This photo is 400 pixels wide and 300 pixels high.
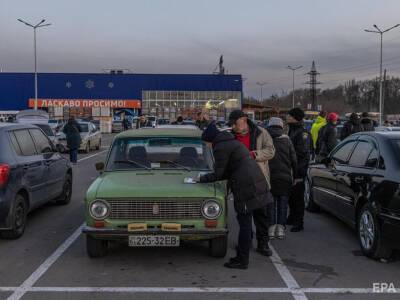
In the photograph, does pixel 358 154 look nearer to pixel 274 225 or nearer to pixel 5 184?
pixel 274 225

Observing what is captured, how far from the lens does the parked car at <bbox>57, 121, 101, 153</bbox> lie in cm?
2452

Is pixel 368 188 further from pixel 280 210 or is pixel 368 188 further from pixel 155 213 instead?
pixel 155 213

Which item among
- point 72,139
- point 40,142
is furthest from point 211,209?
point 72,139

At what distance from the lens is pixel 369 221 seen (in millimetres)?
6328

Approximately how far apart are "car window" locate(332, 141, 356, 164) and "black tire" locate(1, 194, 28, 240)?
15.5ft

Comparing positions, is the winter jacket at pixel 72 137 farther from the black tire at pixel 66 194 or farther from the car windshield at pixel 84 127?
the black tire at pixel 66 194

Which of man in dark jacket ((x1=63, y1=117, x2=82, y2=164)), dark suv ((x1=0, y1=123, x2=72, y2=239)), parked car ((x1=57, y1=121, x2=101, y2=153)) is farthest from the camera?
parked car ((x1=57, y1=121, x2=101, y2=153))

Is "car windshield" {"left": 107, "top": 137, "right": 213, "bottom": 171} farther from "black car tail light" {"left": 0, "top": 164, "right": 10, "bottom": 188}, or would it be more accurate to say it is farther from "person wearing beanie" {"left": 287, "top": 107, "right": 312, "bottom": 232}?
"person wearing beanie" {"left": 287, "top": 107, "right": 312, "bottom": 232}

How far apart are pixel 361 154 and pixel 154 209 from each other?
122 inches

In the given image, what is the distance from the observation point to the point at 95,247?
6.17 metres

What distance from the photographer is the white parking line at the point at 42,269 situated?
5.06 metres

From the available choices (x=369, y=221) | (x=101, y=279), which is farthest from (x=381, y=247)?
(x=101, y=279)

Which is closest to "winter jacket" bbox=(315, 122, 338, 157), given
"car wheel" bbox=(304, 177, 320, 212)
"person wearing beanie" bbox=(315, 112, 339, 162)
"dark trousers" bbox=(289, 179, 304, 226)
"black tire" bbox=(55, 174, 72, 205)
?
"person wearing beanie" bbox=(315, 112, 339, 162)

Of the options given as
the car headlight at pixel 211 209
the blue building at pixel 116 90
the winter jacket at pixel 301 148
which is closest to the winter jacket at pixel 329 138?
the winter jacket at pixel 301 148
